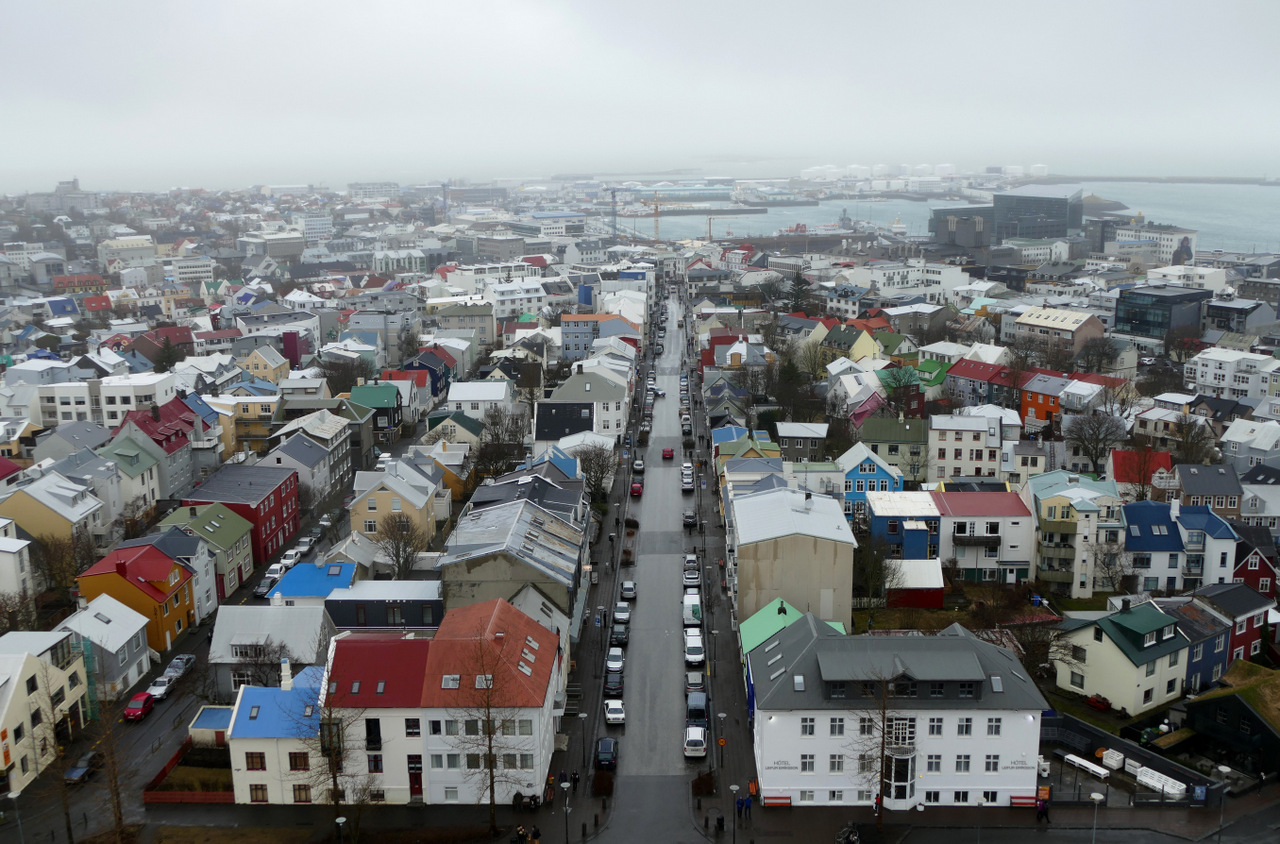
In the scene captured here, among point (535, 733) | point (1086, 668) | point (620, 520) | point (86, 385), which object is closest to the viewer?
point (535, 733)

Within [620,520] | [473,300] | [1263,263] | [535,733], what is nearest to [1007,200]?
[1263,263]

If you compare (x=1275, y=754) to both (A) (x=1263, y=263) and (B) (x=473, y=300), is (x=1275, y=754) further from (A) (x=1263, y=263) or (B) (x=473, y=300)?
(A) (x=1263, y=263)

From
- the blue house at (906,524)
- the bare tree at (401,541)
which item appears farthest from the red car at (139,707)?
the blue house at (906,524)

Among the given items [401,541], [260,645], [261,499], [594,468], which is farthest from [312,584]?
[594,468]

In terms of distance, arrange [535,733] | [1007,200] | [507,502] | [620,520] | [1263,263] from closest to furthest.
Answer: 1. [535,733]
2. [507,502]
3. [620,520]
4. [1263,263]
5. [1007,200]

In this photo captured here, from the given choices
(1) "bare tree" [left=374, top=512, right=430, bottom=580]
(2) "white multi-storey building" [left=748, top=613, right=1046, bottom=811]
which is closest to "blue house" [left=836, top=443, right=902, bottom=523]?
(1) "bare tree" [left=374, top=512, right=430, bottom=580]

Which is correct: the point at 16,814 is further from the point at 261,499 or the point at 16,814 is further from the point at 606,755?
the point at 261,499

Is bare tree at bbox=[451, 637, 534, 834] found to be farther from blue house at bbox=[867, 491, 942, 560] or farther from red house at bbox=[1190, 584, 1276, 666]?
red house at bbox=[1190, 584, 1276, 666]
